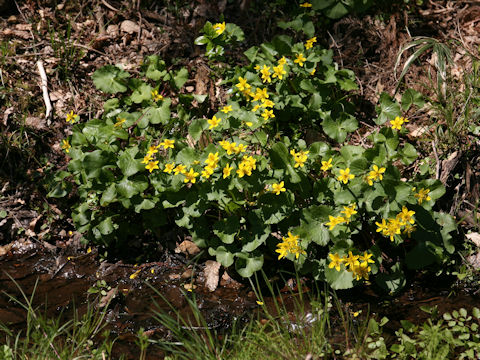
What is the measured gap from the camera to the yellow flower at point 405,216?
104 inches

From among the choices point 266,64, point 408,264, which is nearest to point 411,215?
point 408,264

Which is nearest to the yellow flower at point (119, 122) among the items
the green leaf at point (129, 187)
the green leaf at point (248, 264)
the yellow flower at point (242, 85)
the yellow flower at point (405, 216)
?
the green leaf at point (129, 187)

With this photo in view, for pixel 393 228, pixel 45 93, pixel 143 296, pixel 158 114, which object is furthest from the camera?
pixel 45 93

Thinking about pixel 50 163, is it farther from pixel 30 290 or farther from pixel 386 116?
pixel 386 116

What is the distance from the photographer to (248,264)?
3021 mm

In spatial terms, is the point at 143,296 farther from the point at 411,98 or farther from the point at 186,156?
the point at 411,98

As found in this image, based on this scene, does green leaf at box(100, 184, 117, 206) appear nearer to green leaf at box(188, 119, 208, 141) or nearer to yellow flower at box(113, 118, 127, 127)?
yellow flower at box(113, 118, 127, 127)

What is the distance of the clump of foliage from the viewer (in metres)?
2.79

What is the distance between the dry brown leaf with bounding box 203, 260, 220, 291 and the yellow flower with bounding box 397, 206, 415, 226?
127cm

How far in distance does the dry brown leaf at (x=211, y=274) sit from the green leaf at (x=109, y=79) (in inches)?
54.8

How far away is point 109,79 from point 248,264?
170cm

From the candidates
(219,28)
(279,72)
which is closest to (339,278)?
(279,72)

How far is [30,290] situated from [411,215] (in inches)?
97.9

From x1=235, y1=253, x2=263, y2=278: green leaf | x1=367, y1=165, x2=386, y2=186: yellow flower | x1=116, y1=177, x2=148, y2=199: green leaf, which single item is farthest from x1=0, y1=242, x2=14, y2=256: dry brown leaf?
x1=367, y1=165, x2=386, y2=186: yellow flower
